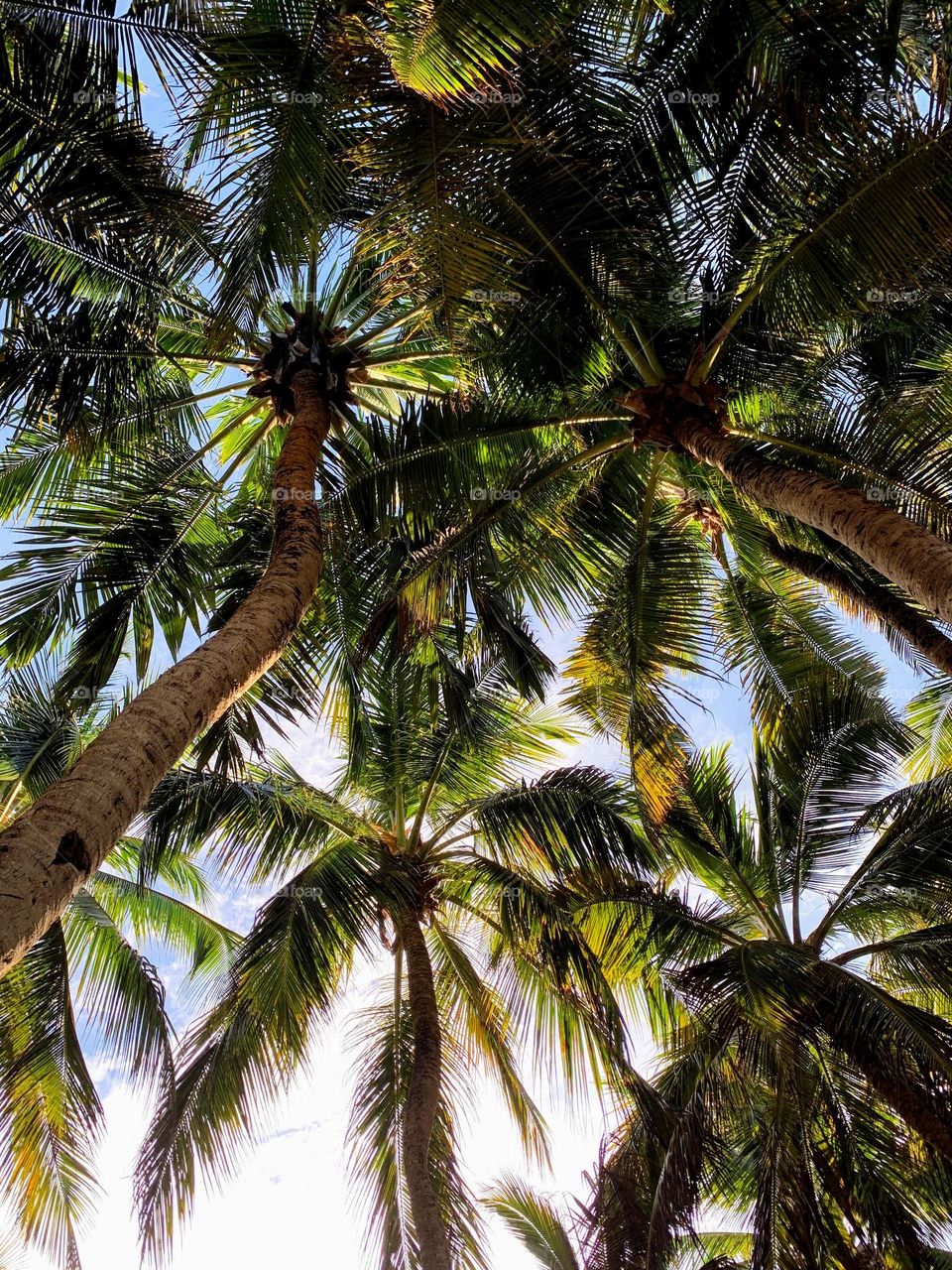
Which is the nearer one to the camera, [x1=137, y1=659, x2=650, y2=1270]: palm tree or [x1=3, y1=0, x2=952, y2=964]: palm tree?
[x1=3, y1=0, x2=952, y2=964]: palm tree

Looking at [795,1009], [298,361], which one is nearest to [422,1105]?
[795,1009]

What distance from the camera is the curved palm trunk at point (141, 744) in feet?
8.36

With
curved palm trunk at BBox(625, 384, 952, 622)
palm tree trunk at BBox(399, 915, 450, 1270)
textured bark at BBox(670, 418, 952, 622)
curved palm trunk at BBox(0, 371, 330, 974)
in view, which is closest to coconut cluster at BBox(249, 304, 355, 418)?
curved palm trunk at BBox(0, 371, 330, 974)

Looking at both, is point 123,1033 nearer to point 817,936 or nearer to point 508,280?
point 817,936

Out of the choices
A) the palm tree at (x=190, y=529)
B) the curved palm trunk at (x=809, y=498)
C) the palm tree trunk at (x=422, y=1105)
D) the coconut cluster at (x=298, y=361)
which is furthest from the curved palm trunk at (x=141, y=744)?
the palm tree trunk at (x=422, y=1105)

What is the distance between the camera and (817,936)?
833 cm

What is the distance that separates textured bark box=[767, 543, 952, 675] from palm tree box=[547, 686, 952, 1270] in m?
1.18

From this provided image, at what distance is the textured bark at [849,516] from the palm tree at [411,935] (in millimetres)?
3358

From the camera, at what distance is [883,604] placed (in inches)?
263

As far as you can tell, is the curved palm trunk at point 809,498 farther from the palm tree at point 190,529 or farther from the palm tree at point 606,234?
the palm tree at point 190,529

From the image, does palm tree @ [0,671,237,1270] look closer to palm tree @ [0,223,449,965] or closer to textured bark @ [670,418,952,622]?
palm tree @ [0,223,449,965]

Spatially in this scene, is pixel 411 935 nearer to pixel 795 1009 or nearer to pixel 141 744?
pixel 795 1009

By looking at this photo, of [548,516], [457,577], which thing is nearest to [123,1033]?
[457,577]

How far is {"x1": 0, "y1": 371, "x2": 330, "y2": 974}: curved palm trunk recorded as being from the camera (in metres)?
2.55
